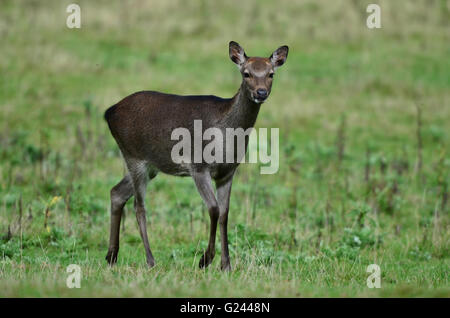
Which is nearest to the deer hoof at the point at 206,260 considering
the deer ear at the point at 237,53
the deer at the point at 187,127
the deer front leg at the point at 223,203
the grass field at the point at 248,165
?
the deer at the point at 187,127

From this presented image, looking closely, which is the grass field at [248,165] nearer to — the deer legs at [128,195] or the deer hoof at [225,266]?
the deer hoof at [225,266]

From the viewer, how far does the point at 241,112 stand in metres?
8.08

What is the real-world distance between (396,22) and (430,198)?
17737 millimetres

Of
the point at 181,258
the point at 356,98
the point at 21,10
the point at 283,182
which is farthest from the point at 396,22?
the point at 181,258

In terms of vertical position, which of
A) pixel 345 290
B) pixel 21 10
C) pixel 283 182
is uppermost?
pixel 21 10

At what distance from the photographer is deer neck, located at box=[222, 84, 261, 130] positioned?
807 cm

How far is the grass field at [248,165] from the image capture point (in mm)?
7863

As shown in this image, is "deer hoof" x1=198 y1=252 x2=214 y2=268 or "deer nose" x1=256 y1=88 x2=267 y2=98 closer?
"deer nose" x1=256 y1=88 x2=267 y2=98

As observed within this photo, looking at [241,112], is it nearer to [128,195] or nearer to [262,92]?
[262,92]

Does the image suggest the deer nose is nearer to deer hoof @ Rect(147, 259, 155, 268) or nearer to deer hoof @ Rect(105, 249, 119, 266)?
deer hoof @ Rect(147, 259, 155, 268)

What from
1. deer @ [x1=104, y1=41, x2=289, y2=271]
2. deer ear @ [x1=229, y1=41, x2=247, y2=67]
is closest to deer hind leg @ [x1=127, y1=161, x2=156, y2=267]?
deer @ [x1=104, y1=41, x2=289, y2=271]

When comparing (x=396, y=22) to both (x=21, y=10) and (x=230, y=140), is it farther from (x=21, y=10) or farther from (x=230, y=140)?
(x=230, y=140)

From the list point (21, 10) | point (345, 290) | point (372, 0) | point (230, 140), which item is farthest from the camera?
point (372, 0)

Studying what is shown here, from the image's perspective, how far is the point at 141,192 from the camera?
868 centimetres
